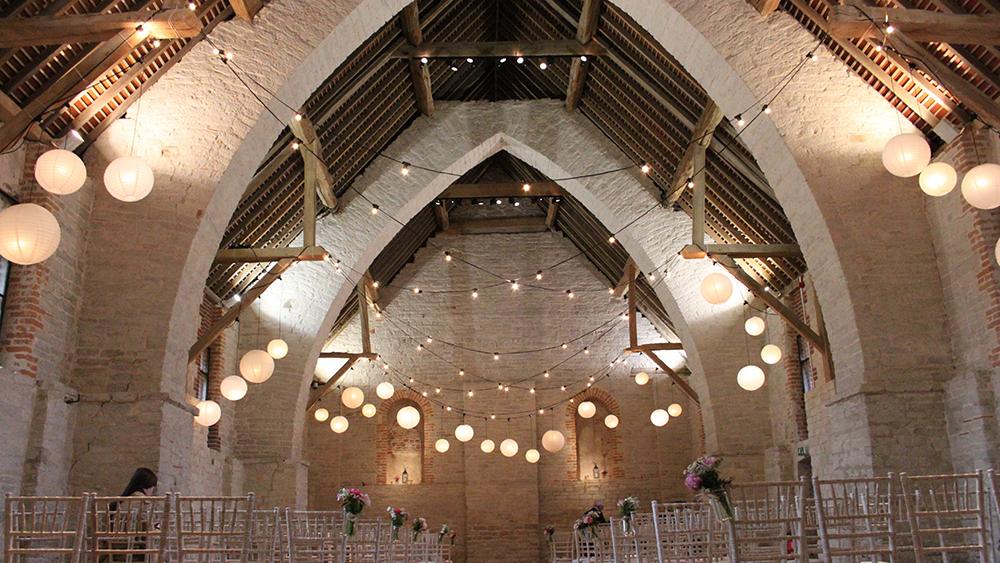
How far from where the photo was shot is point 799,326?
10.2 meters

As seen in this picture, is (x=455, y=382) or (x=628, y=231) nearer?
(x=628, y=231)

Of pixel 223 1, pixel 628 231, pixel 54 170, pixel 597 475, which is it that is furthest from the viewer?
pixel 597 475

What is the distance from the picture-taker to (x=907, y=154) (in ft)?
19.0

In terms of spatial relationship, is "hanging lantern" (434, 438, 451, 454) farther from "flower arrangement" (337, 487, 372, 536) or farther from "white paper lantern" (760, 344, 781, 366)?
"flower arrangement" (337, 487, 372, 536)

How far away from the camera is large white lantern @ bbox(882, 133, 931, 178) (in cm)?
579

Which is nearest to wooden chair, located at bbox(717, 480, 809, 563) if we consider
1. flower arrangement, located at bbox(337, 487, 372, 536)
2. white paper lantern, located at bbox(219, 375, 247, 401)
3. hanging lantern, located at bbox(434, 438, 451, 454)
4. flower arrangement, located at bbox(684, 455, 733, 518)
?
flower arrangement, located at bbox(684, 455, 733, 518)

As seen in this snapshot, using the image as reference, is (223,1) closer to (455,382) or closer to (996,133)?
(996,133)

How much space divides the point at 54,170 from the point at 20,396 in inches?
83.2

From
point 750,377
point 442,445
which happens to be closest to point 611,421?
point 442,445

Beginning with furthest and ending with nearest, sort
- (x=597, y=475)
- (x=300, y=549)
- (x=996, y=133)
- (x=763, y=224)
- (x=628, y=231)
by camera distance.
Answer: (x=597, y=475), (x=628, y=231), (x=763, y=224), (x=996, y=133), (x=300, y=549)

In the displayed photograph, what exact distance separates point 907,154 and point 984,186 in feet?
1.87

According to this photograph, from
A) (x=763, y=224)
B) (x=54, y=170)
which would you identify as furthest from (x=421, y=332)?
(x=54, y=170)

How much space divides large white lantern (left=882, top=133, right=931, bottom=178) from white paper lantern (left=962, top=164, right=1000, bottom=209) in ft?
1.30

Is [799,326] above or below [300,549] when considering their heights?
above
